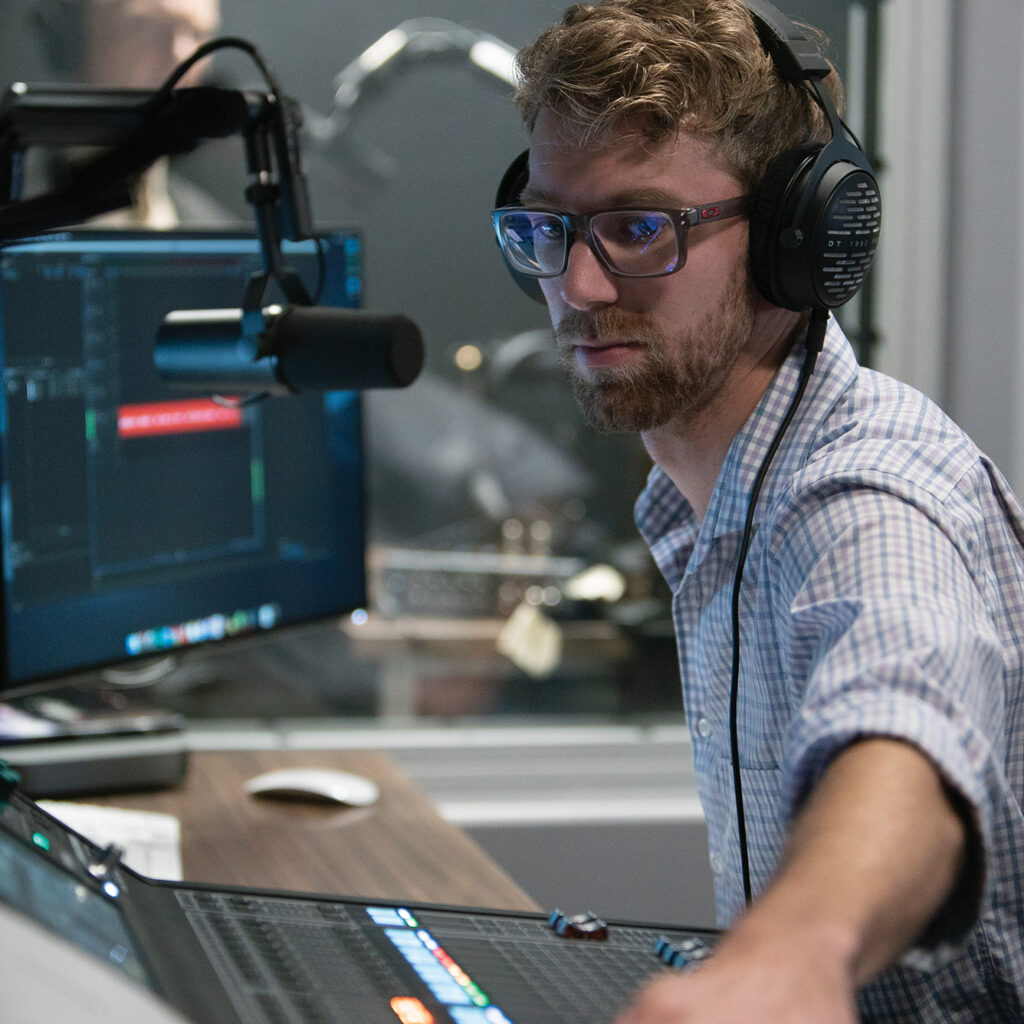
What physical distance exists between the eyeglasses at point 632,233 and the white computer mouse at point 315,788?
707 millimetres

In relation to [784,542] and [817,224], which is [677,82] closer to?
[817,224]

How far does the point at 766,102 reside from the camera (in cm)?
100

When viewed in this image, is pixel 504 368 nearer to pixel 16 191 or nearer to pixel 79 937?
pixel 16 191

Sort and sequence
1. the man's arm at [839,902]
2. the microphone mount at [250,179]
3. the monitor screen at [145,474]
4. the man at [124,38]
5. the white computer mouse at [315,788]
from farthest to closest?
the man at [124,38] < the white computer mouse at [315,788] < the monitor screen at [145,474] < the microphone mount at [250,179] < the man's arm at [839,902]

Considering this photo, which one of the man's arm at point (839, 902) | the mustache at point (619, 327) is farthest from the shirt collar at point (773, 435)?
the man's arm at point (839, 902)

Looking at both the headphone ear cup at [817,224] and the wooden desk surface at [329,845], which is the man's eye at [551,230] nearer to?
the headphone ear cup at [817,224]

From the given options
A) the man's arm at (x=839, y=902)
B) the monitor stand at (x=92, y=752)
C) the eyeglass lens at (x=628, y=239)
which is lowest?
the monitor stand at (x=92, y=752)

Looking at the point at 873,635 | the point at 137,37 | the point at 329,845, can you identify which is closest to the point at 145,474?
the point at 329,845

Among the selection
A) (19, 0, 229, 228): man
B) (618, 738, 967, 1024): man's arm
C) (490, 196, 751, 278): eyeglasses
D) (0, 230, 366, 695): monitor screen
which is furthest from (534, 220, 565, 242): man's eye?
(19, 0, 229, 228): man

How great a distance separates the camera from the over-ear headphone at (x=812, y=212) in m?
0.94

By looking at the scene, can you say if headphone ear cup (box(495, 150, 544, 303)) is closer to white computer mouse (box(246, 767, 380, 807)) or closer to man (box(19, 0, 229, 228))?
white computer mouse (box(246, 767, 380, 807))

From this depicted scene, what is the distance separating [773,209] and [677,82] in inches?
5.0

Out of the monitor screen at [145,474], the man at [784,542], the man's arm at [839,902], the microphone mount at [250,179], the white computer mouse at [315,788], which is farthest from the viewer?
the white computer mouse at [315,788]

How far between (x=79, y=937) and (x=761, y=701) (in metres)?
Result: 0.52
